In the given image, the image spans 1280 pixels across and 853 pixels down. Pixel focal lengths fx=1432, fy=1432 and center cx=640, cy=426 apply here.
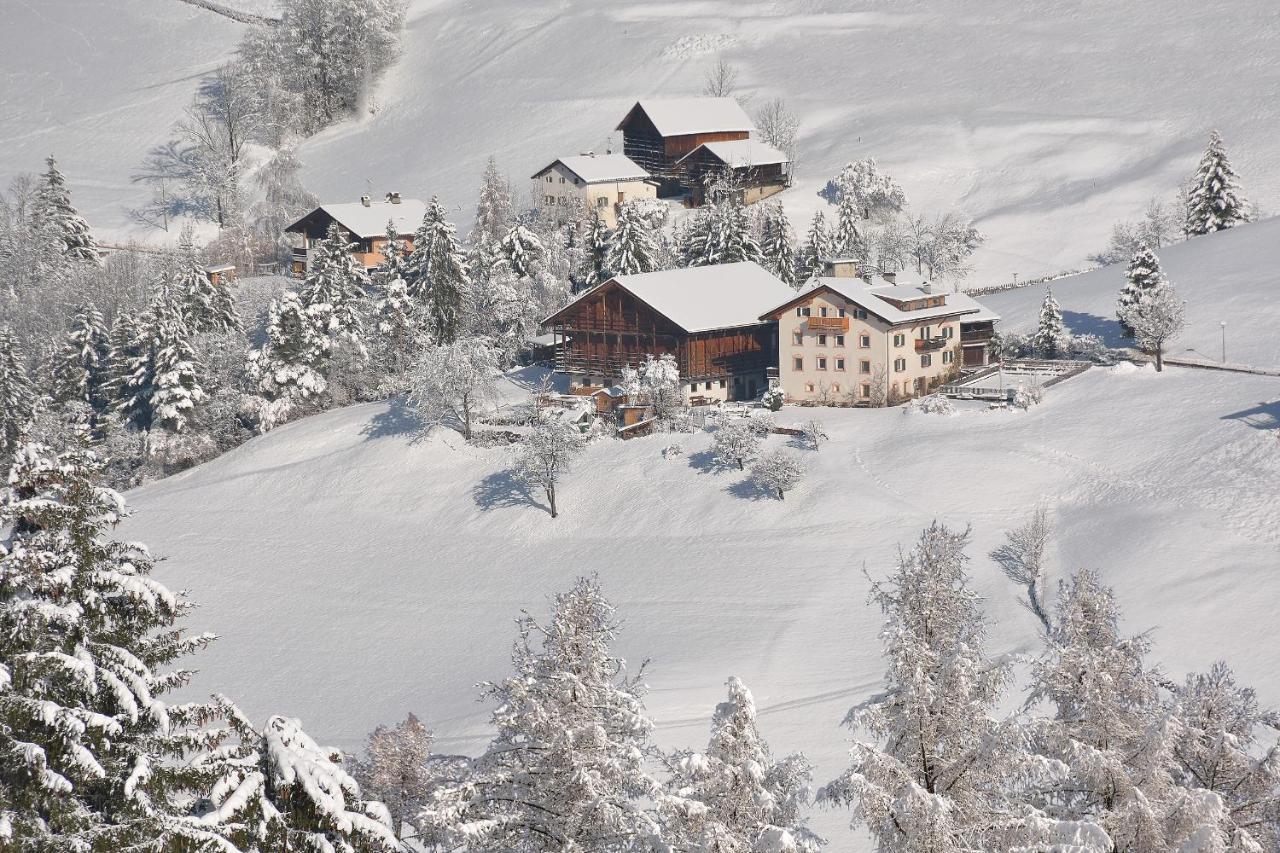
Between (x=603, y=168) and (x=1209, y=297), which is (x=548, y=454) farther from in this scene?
(x=603, y=168)

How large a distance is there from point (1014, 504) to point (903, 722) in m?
37.9

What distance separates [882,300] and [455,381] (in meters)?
20.8

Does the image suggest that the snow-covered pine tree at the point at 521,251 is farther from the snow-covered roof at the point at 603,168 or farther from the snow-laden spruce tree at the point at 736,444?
the snow-laden spruce tree at the point at 736,444

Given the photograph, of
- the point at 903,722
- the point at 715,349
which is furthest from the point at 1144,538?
the point at 903,722

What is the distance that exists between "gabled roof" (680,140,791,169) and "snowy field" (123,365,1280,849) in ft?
137

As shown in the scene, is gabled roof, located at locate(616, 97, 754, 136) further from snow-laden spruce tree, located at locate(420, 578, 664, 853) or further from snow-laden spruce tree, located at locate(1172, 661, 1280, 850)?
snow-laden spruce tree, located at locate(420, 578, 664, 853)

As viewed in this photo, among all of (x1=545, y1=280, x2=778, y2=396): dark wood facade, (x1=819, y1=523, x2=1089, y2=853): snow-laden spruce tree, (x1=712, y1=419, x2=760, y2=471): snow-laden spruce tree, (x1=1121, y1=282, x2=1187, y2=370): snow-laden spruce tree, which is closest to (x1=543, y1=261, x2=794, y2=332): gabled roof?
(x1=545, y1=280, x2=778, y2=396): dark wood facade

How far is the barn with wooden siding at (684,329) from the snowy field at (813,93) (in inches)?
981

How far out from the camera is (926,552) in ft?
66.1

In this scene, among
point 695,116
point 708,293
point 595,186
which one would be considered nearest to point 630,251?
point 708,293

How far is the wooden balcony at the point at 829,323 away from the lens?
67750 millimetres

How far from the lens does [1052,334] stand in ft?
232

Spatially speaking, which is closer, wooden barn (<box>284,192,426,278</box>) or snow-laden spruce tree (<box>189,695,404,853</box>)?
snow-laden spruce tree (<box>189,695,404,853</box>)

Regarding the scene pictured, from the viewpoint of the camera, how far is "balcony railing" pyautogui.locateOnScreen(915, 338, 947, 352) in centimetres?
6802
